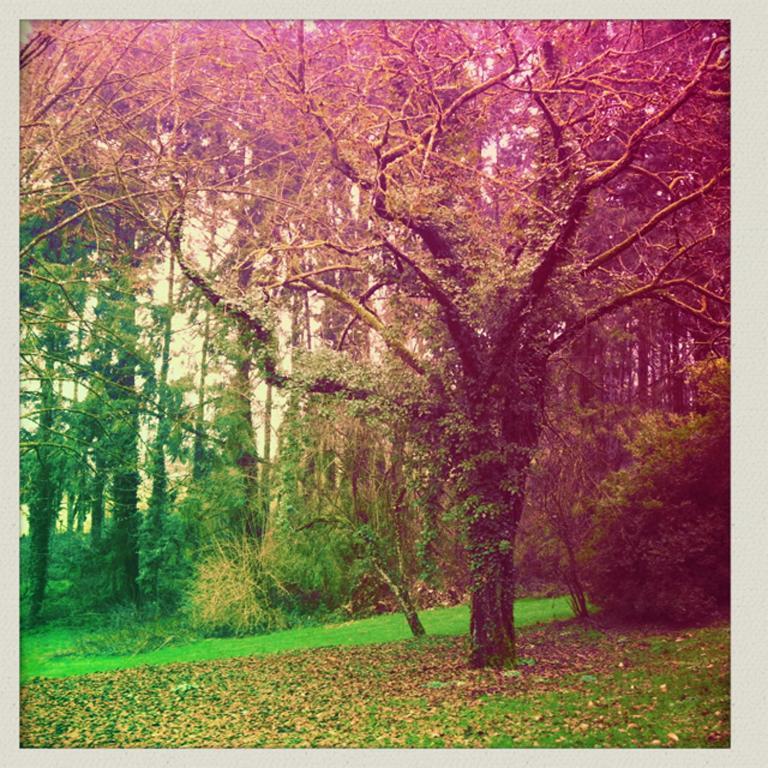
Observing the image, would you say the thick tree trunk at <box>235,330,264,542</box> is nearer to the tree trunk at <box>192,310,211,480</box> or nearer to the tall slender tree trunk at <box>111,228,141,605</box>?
the tree trunk at <box>192,310,211,480</box>

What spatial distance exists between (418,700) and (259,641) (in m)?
1.47

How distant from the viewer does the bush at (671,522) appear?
484 cm

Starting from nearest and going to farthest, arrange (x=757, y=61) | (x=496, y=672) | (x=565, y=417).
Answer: (x=757, y=61), (x=496, y=672), (x=565, y=417)

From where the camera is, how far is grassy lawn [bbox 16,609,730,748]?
4.42m

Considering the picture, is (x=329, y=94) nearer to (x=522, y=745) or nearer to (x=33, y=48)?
(x=33, y=48)

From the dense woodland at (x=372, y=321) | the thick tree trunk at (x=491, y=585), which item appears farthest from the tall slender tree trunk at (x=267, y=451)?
the thick tree trunk at (x=491, y=585)

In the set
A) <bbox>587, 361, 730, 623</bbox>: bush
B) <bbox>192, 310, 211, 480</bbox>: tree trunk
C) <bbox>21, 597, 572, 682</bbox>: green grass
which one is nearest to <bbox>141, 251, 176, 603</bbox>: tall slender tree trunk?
<bbox>192, 310, 211, 480</bbox>: tree trunk

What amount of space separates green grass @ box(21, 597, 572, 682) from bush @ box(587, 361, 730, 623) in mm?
532

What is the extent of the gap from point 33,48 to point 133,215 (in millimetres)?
1323

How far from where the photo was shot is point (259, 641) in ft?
17.9

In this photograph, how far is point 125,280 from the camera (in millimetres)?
5508

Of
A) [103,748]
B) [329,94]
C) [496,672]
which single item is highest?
[329,94]

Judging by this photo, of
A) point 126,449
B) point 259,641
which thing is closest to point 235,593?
point 259,641

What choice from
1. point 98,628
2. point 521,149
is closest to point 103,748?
point 98,628
